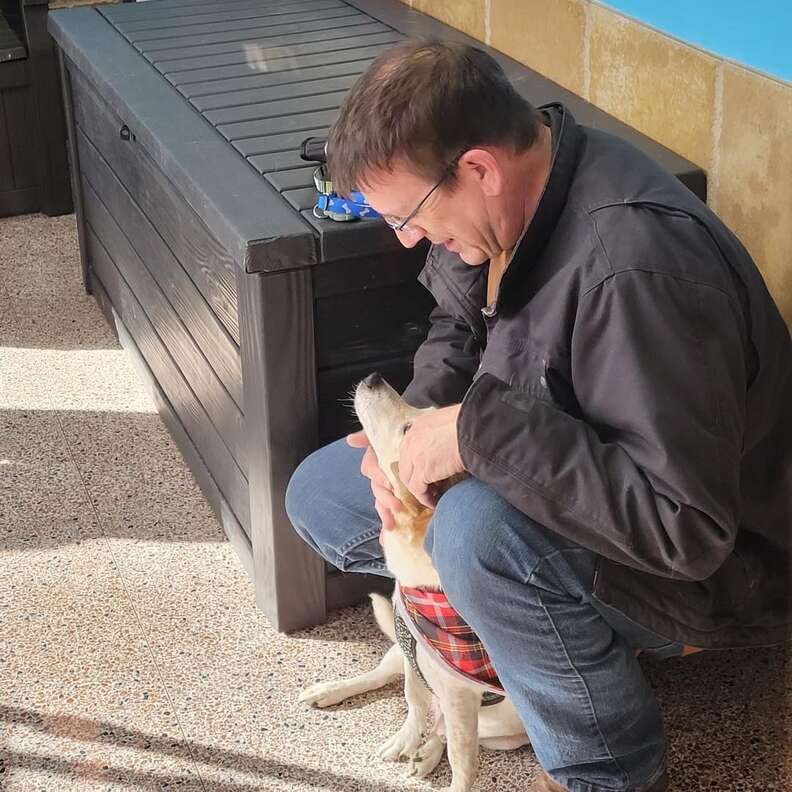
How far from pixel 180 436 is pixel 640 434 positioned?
61.6 inches

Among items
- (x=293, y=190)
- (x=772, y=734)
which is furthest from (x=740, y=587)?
(x=293, y=190)

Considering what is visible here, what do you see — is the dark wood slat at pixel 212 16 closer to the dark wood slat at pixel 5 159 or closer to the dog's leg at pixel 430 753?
the dark wood slat at pixel 5 159

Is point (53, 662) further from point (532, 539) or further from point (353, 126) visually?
point (353, 126)

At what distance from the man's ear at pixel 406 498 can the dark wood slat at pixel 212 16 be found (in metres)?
1.76

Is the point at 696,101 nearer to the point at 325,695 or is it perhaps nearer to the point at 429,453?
the point at 429,453

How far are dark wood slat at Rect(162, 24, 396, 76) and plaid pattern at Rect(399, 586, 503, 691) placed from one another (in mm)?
1522

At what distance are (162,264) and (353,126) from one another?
3.98ft

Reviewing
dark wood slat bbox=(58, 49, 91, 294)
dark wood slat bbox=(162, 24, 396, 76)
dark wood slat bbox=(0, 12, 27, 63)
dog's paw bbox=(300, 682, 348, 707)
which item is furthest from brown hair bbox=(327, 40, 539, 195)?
dark wood slat bbox=(0, 12, 27, 63)

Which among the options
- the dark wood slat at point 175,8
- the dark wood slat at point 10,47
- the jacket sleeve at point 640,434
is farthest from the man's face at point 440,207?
the dark wood slat at point 10,47

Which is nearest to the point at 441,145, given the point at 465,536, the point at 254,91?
the point at 465,536

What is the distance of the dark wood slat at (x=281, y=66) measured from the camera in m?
2.60

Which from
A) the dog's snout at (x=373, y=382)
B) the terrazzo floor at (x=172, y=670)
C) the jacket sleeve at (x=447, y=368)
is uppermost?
the dog's snout at (x=373, y=382)

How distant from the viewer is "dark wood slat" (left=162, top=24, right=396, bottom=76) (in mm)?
2688

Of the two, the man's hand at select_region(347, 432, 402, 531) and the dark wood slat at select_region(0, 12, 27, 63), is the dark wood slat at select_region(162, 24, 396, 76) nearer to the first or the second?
the dark wood slat at select_region(0, 12, 27, 63)
